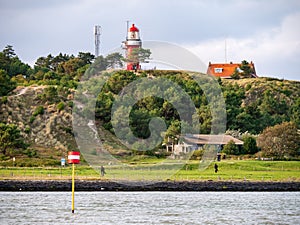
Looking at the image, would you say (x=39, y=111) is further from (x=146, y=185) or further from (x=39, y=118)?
(x=146, y=185)

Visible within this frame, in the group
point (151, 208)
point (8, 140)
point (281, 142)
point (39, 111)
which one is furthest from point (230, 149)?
point (151, 208)

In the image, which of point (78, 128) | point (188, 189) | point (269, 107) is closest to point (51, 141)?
point (78, 128)

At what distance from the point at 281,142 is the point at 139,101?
22.3 m

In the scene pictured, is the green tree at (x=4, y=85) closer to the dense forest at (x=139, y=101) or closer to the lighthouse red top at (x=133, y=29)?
the dense forest at (x=139, y=101)

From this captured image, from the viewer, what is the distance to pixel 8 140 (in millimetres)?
87562

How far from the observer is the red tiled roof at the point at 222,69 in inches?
6171

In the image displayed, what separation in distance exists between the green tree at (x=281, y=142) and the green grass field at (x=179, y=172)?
7028 mm

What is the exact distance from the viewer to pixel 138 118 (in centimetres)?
10012

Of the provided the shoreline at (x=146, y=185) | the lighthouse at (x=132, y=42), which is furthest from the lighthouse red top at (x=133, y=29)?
the shoreline at (x=146, y=185)

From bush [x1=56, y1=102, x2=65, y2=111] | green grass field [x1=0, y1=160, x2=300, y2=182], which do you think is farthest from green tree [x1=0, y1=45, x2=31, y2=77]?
green grass field [x1=0, y1=160, x2=300, y2=182]

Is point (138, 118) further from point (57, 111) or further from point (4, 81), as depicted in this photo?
point (4, 81)

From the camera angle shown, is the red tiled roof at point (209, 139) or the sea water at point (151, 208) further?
the red tiled roof at point (209, 139)

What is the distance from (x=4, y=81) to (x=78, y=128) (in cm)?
1690

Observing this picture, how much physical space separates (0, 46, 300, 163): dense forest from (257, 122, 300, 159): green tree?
685 mm
